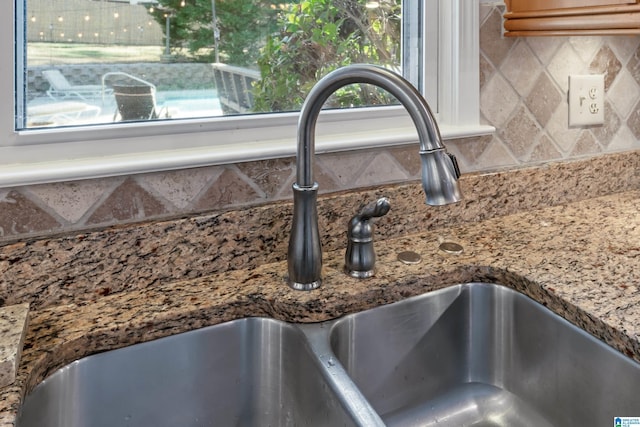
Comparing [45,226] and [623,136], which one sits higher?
[623,136]

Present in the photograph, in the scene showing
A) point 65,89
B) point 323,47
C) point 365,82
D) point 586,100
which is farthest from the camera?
point 586,100

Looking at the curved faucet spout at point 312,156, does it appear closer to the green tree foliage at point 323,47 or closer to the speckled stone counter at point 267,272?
the speckled stone counter at point 267,272

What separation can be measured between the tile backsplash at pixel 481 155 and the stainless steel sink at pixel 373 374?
235 mm

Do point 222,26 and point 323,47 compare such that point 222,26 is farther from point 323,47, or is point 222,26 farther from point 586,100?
point 586,100

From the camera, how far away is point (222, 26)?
0.94 meters

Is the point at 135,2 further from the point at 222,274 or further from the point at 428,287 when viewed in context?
the point at 428,287

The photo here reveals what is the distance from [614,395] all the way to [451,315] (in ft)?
0.92

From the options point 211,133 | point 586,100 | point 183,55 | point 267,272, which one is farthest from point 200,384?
point 586,100

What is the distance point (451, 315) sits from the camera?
0.92 m

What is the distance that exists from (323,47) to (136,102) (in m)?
0.40

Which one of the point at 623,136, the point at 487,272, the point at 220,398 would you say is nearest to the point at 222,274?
the point at 220,398

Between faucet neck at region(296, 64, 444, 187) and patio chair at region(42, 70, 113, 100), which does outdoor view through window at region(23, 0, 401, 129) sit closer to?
patio chair at region(42, 70, 113, 100)

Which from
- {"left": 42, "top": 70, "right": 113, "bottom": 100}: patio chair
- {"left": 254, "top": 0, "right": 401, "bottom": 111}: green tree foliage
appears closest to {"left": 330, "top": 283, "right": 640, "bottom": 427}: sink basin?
{"left": 254, "top": 0, "right": 401, "bottom": 111}: green tree foliage

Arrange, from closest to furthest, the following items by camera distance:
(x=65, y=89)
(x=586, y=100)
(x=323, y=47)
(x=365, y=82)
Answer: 1. (x=365, y=82)
2. (x=65, y=89)
3. (x=323, y=47)
4. (x=586, y=100)
